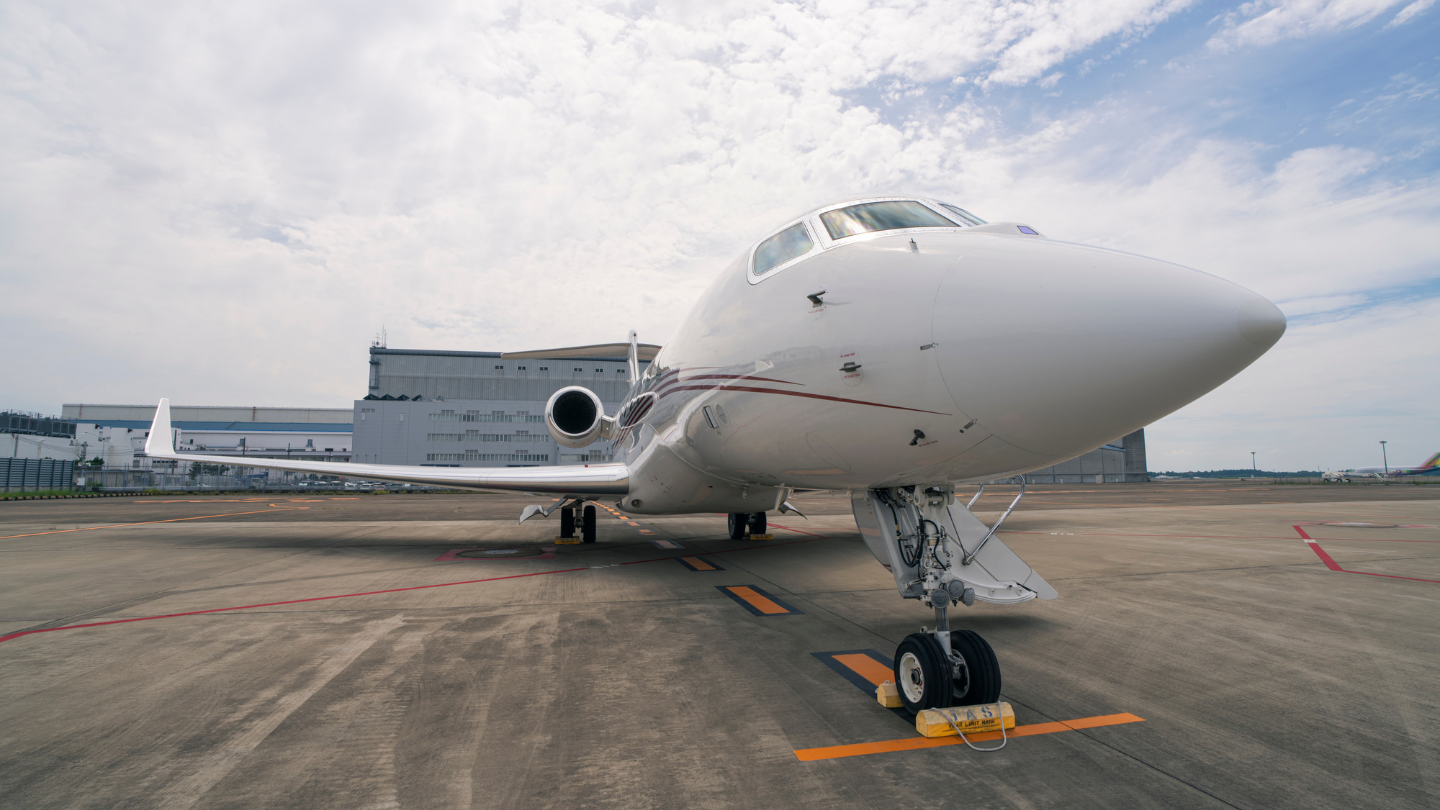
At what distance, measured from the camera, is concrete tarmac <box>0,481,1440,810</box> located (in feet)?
8.59

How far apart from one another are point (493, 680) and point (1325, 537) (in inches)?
599

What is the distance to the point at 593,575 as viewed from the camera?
813cm

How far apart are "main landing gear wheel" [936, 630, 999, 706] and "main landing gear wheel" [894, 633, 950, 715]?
0.06 meters

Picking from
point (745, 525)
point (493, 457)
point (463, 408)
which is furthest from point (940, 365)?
point (463, 408)

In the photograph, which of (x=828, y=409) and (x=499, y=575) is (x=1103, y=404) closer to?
(x=828, y=409)

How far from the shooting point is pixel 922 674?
3.30 metres

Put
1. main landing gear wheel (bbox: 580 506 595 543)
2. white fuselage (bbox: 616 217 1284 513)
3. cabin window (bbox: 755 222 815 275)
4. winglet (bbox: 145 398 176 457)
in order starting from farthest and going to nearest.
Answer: winglet (bbox: 145 398 176 457) < main landing gear wheel (bbox: 580 506 595 543) < cabin window (bbox: 755 222 815 275) < white fuselage (bbox: 616 217 1284 513)

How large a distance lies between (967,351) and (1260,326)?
3.47 feet

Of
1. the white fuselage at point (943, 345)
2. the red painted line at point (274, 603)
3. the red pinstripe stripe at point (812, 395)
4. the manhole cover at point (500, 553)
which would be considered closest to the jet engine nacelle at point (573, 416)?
the manhole cover at point (500, 553)

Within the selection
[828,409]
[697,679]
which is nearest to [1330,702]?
[828,409]

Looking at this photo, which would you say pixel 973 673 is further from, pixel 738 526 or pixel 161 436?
pixel 161 436

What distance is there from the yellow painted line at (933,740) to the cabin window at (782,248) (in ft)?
9.71

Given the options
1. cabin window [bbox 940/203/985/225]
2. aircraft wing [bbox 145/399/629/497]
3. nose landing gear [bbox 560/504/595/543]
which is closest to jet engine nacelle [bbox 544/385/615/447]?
aircraft wing [bbox 145/399/629/497]

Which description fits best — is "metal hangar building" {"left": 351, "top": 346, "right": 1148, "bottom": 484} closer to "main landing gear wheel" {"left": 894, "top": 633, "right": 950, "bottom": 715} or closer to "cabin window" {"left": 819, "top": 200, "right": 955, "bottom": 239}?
"cabin window" {"left": 819, "top": 200, "right": 955, "bottom": 239}
